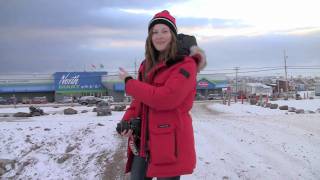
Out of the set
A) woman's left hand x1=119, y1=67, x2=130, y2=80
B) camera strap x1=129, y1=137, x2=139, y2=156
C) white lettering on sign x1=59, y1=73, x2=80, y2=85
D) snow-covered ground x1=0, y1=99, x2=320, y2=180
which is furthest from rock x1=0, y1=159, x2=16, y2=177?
white lettering on sign x1=59, y1=73, x2=80, y2=85

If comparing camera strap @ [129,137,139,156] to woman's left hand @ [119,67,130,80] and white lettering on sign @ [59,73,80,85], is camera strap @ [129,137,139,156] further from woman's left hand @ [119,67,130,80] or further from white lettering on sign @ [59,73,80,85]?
white lettering on sign @ [59,73,80,85]

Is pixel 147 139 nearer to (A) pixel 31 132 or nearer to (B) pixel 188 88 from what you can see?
(B) pixel 188 88

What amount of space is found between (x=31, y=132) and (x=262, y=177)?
8.09m

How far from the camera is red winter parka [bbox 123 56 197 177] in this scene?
3.43m

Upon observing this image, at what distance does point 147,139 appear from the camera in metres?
3.60

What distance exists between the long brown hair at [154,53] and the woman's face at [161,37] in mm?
33

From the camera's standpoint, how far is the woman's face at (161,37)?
364cm

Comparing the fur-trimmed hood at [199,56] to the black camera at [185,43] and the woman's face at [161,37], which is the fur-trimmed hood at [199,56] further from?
the woman's face at [161,37]

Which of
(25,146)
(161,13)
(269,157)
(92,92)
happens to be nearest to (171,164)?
(161,13)

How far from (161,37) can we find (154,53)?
0.50 ft

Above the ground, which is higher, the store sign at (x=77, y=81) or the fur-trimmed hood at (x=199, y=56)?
Answer: the store sign at (x=77, y=81)

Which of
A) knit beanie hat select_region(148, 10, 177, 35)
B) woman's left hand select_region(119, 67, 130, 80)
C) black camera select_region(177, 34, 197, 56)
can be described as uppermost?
knit beanie hat select_region(148, 10, 177, 35)

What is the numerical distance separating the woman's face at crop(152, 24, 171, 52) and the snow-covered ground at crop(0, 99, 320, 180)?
18.0ft

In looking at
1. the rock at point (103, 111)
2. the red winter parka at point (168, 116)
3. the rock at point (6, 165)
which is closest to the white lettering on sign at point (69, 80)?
the rock at point (103, 111)
